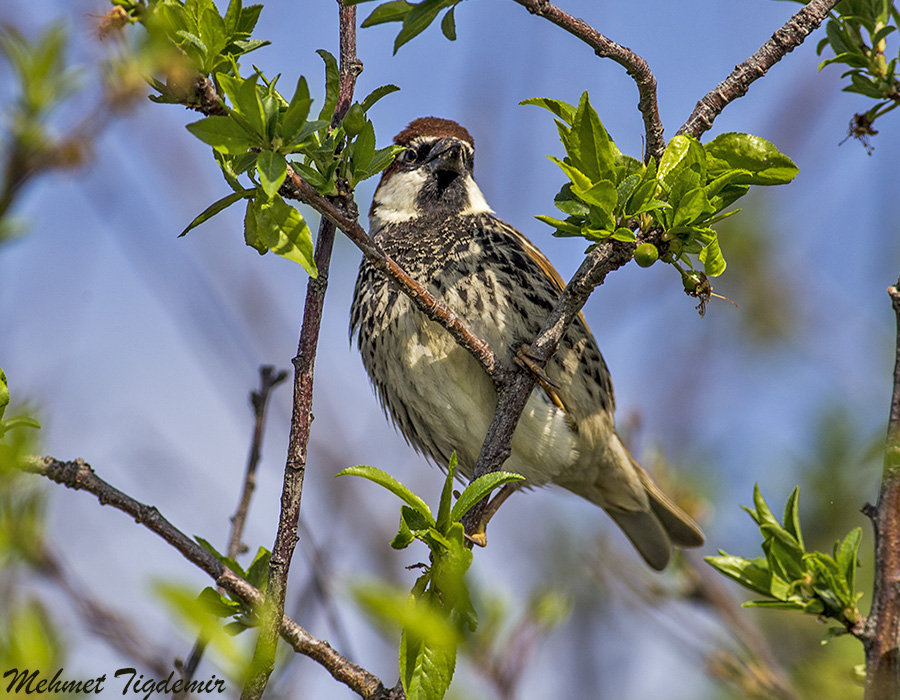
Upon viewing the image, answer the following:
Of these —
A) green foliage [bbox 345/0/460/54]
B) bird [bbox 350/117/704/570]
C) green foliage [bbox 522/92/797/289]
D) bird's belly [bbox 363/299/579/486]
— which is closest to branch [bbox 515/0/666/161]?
green foliage [bbox 522/92/797/289]

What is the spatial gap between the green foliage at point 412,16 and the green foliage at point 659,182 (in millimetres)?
264

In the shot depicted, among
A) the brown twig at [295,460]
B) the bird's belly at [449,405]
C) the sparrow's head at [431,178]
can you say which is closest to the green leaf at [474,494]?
the brown twig at [295,460]

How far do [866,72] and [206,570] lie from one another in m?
1.94

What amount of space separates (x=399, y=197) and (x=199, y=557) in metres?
2.63

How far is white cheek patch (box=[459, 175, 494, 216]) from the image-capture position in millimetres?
3967

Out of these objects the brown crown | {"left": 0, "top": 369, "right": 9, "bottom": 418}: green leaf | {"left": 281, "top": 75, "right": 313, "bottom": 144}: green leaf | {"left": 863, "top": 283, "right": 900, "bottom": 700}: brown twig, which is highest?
the brown crown

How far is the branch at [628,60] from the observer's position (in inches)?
70.9

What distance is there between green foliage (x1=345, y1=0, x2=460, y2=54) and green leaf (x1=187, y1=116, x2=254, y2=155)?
0.30 metres

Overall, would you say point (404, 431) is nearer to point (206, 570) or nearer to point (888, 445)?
point (206, 570)

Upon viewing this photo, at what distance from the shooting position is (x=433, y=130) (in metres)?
4.41

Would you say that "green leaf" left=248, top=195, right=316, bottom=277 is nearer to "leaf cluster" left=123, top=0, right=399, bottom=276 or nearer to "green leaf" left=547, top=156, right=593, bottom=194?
"leaf cluster" left=123, top=0, right=399, bottom=276

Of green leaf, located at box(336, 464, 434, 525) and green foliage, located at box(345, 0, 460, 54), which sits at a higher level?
green foliage, located at box(345, 0, 460, 54)

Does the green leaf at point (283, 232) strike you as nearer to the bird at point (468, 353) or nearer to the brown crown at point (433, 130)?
the bird at point (468, 353)

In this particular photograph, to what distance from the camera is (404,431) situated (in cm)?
400
